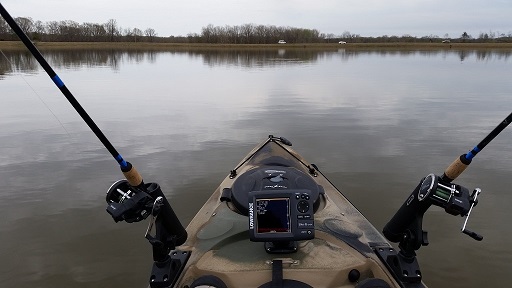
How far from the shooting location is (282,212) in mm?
2846

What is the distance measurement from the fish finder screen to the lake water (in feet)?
9.80

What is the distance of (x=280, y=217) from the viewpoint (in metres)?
Result: 2.85

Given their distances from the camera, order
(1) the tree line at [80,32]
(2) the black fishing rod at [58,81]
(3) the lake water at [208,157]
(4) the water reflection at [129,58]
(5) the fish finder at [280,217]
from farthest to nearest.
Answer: (1) the tree line at [80,32]
(4) the water reflection at [129,58]
(3) the lake water at [208,157]
(5) the fish finder at [280,217]
(2) the black fishing rod at [58,81]

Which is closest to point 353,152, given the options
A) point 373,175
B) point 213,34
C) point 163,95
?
point 373,175

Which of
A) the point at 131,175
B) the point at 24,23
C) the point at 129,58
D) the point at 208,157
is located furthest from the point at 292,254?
the point at 24,23

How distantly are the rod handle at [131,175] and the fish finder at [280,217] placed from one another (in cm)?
92

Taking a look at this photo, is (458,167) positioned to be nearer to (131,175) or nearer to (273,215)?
(273,215)

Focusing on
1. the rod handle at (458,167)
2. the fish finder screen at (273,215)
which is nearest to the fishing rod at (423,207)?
the rod handle at (458,167)

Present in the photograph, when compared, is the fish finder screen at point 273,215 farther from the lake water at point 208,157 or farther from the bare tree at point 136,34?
the bare tree at point 136,34

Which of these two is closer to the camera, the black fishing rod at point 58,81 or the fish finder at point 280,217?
the black fishing rod at point 58,81

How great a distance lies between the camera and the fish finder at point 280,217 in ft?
9.27

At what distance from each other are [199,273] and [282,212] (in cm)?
91

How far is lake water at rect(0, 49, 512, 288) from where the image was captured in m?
5.49

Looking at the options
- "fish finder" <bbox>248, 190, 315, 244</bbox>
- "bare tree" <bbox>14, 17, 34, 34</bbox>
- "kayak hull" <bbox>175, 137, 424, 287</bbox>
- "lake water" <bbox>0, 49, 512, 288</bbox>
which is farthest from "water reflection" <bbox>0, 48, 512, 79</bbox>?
"fish finder" <bbox>248, 190, 315, 244</bbox>
